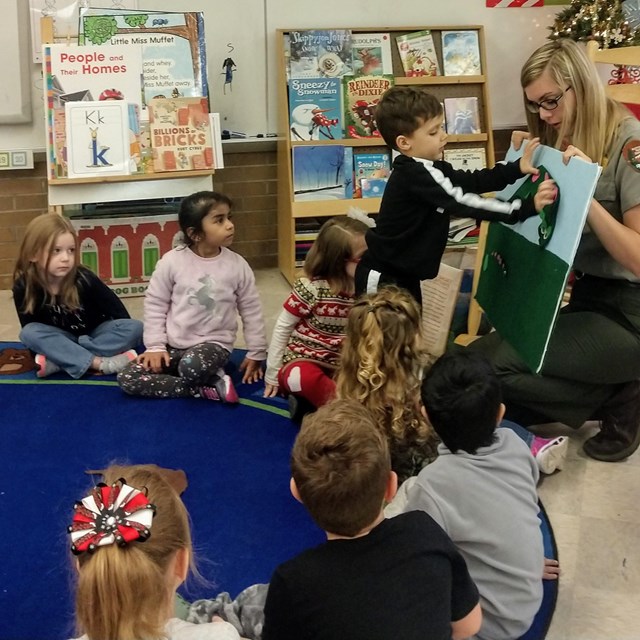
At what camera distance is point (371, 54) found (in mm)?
4312

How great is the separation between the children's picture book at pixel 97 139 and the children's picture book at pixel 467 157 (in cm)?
170

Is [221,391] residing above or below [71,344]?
below

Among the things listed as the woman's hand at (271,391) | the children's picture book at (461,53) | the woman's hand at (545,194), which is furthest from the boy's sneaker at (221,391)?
the children's picture book at (461,53)

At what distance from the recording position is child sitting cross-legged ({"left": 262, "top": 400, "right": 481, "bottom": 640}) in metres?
1.22

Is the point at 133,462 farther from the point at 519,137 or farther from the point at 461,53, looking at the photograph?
the point at 461,53

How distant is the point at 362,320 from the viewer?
7.54ft

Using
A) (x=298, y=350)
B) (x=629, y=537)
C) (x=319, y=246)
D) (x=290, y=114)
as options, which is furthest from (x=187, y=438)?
(x=290, y=114)

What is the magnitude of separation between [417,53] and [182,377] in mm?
2367

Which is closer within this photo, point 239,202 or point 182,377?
point 182,377

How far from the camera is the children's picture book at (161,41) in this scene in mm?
3857

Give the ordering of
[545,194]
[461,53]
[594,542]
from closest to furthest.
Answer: [594,542], [545,194], [461,53]

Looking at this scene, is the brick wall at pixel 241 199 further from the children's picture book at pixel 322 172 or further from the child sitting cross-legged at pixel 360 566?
the child sitting cross-legged at pixel 360 566

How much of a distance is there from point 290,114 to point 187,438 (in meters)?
2.07

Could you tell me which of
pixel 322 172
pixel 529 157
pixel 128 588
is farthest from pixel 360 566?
pixel 322 172
